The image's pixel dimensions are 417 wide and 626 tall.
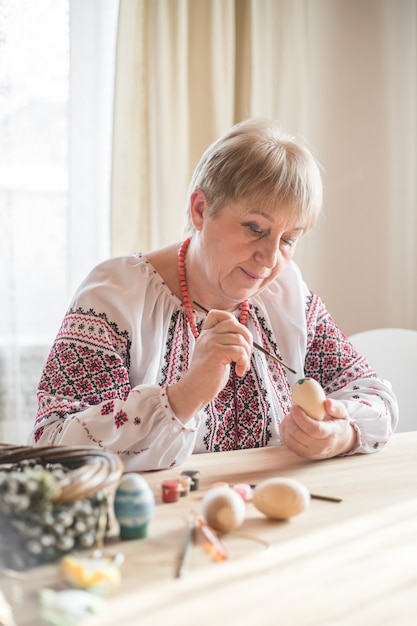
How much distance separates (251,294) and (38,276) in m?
1.25

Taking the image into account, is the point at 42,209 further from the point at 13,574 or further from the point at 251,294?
the point at 13,574

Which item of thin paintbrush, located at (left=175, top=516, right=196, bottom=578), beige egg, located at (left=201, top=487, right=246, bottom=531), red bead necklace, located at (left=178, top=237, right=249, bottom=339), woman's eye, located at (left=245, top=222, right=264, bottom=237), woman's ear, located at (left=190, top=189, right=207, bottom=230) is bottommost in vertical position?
thin paintbrush, located at (left=175, top=516, right=196, bottom=578)

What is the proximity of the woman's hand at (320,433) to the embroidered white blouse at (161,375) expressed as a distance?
0.05 metres

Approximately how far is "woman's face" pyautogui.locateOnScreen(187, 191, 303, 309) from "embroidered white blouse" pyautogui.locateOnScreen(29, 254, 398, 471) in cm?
11

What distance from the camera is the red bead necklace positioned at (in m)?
1.66

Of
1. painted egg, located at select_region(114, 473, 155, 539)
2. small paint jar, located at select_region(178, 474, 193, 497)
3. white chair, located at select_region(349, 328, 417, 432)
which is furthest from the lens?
white chair, located at select_region(349, 328, 417, 432)

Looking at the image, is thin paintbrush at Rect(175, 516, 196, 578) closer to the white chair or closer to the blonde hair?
the blonde hair

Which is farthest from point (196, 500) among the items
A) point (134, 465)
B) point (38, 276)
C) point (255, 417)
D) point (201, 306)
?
point (38, 276)

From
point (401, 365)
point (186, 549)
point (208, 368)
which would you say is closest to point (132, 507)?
point (186, 549)

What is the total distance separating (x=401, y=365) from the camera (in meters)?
2.13

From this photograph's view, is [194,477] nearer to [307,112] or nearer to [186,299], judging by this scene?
[186,299]

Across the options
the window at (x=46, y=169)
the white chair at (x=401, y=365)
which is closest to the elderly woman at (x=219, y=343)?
the white chair at (x=401, y=365)

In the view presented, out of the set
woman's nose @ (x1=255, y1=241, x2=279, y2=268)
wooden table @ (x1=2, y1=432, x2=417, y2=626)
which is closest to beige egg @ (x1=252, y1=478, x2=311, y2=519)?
wooden table @ (x1=2, y1=432, x2=417, y2=626)

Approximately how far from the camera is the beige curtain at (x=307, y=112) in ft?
8.82
